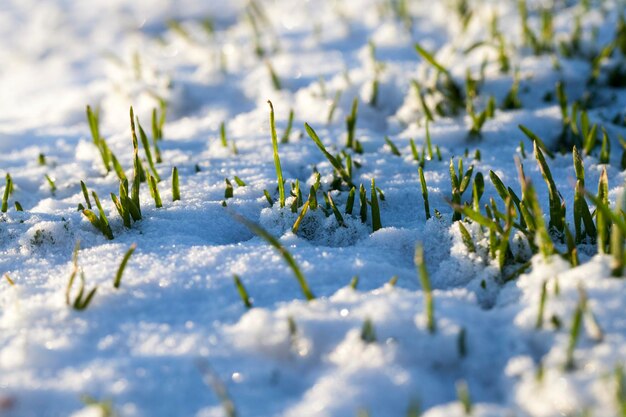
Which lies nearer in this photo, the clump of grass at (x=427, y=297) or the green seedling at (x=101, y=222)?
the clump of grass at (x=427, y=297)

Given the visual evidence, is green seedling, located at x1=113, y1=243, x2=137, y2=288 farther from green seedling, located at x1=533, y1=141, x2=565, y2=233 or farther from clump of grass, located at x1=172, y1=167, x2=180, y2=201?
green seedling, located at x1=533, y1=141, x2=565, y2=233

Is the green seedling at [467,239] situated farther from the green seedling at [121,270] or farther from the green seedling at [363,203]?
the green seedling at [121,270]

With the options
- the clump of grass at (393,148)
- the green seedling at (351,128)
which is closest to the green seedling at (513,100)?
the clump of grass at (393,148)

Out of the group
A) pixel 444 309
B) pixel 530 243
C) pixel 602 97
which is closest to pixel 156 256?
pixel 444 309

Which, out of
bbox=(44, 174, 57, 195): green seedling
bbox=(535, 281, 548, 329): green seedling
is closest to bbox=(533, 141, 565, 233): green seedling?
bbox=(535, 281, 548, 329): green seedling

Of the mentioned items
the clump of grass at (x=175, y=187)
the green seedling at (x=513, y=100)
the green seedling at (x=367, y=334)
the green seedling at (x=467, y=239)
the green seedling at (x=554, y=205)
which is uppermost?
the green seedling at (x=513, y=100)

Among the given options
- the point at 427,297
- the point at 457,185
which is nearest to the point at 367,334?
the point at 427,297

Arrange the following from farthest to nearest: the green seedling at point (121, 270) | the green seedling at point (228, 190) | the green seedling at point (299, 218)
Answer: the green seedling at point (228, 190) < the green seedling at point (299, 218) < the green seedling at point (121, 270)

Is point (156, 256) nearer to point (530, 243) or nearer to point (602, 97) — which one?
point (530, 243)
